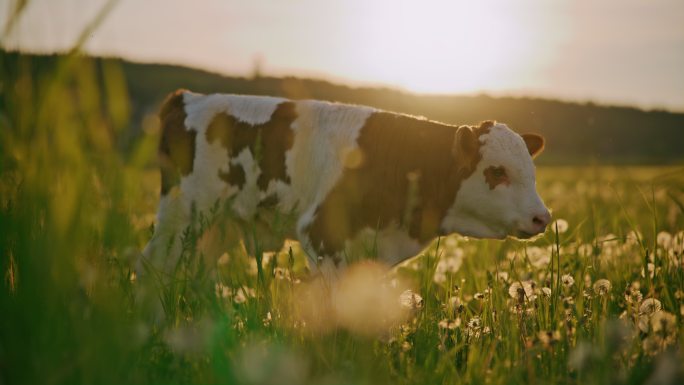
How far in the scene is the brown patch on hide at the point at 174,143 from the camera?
5949 millimetres

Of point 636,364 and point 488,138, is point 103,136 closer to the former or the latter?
point 636,364

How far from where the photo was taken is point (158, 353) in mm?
3090

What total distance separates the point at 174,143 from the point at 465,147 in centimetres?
269

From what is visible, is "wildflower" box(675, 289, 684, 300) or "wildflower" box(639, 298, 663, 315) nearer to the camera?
"wildflower" box(639, 298, 663, 315)

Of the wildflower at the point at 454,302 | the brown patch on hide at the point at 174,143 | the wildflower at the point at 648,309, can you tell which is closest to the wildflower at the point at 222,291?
the wildflower at the point at 454,302

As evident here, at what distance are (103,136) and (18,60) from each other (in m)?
0.47

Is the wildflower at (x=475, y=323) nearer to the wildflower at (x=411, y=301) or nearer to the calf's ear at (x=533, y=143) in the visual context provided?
the wildflower at (x=411, y=301)

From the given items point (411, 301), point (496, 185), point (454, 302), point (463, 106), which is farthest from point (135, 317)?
point (463, 106)

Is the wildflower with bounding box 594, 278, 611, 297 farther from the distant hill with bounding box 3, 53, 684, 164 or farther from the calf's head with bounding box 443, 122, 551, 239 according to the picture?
the distant hill with bounding box 3, 53, 684, 164

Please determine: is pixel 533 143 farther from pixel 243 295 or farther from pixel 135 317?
pixel 135 317

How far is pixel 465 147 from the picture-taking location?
516 cm

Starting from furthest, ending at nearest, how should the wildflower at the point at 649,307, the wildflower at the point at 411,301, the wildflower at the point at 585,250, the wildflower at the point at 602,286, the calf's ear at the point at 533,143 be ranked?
the calf's ear at the point at 533,143 < the wildflower at the point at 585,250 < the wildflower at the point at 602,286 < the wildflower at the point at 411,301 < the wildflower at the point at 649,307

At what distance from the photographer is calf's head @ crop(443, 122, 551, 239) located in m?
5.07

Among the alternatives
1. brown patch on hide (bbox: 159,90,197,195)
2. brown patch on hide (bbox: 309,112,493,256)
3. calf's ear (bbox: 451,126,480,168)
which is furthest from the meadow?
brown patch on hide (bbox: 159,90,197,195)
